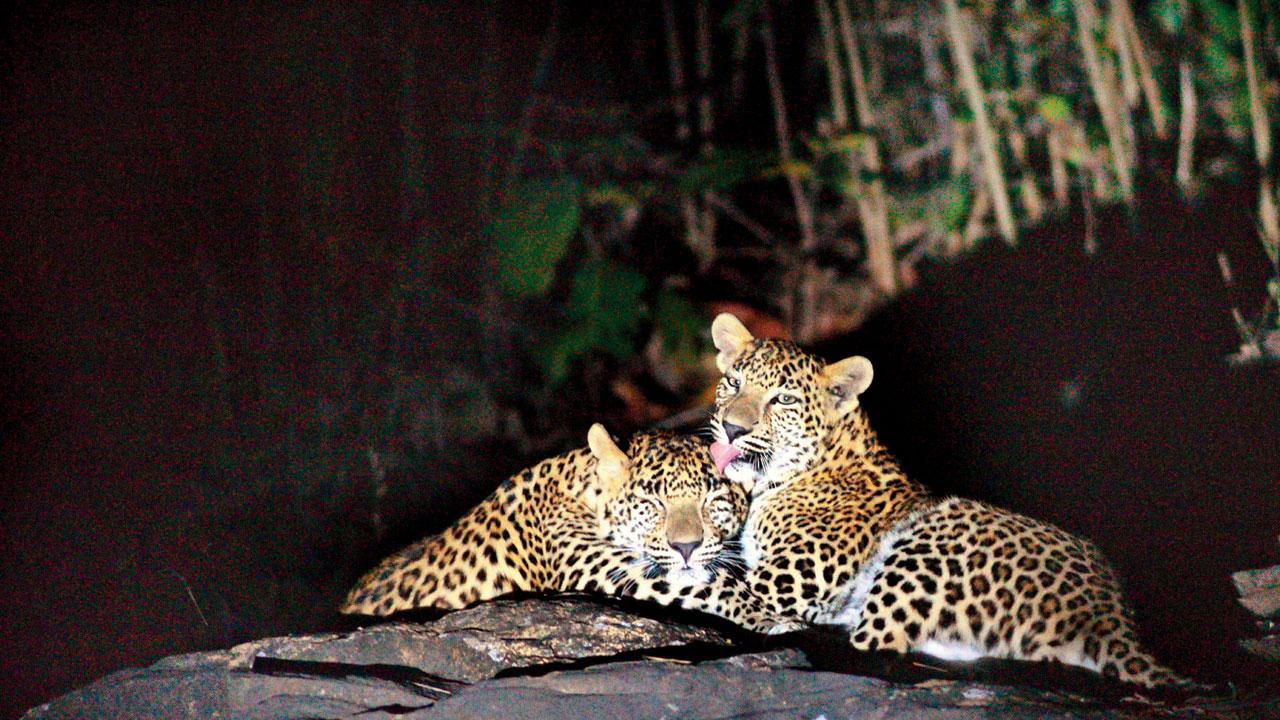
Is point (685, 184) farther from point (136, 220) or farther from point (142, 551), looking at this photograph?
point (142, 551)

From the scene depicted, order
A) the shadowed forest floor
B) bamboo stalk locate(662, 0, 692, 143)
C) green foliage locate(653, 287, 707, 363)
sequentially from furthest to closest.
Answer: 1. bamboo stalk locate(662, 0, 692, 143)
2. green foliage locate(653, 287, 707, 363)
3. the shadowed forest floor

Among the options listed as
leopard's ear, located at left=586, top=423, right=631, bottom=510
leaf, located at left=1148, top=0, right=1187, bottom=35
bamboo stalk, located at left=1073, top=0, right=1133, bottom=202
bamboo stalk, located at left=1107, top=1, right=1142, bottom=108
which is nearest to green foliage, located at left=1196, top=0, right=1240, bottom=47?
leaf, located at left=1148, top=0, right=1187, bottom=35

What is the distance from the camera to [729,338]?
6703 mm

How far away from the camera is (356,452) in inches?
361

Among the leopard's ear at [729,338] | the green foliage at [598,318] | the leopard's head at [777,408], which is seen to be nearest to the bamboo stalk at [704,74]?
the green foliage at [598,318]

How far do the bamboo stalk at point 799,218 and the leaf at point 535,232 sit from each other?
6.72ft

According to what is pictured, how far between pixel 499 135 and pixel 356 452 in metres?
2.57

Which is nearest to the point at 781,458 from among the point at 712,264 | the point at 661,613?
the point at 661,613

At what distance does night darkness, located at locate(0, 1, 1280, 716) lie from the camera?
7.36m

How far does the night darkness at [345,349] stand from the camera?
24.1ft

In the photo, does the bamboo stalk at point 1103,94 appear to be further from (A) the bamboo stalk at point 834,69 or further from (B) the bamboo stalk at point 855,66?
(A) the bamboo stalk at point 834,69

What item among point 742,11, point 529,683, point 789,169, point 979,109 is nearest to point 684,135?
point 742,11

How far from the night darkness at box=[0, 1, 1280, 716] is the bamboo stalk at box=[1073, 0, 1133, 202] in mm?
313

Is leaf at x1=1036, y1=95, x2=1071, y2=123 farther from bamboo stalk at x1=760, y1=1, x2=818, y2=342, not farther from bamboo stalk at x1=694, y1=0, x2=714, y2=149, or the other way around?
bamboo stalk at x1=694, y1=0, x2=714, y2=149
